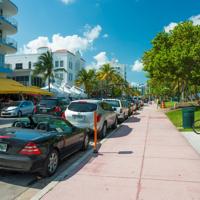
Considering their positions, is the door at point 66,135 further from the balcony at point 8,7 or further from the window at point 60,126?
the balcony at point 8,7

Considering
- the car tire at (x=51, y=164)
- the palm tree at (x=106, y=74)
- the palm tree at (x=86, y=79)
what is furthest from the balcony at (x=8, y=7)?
the palm tree at (x=106, y=74)

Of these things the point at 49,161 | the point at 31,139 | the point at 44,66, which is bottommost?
the point at 49,161

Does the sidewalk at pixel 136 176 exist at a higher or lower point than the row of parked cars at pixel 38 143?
lower

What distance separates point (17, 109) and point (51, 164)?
55.6ft

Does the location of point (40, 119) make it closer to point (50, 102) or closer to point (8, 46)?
point (50, 102)

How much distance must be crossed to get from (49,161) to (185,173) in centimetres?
329

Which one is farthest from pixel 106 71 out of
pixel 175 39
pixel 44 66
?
pixel 175 39

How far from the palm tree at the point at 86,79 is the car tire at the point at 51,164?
194 ft

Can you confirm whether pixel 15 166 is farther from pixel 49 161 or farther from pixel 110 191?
pixel 110 191

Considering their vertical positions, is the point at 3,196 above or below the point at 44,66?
below

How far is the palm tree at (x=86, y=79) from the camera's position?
6525 centimetres

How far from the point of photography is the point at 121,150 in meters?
8.93

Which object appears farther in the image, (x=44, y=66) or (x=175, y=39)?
(x=44, y=66)

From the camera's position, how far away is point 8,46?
35500 millimetres
